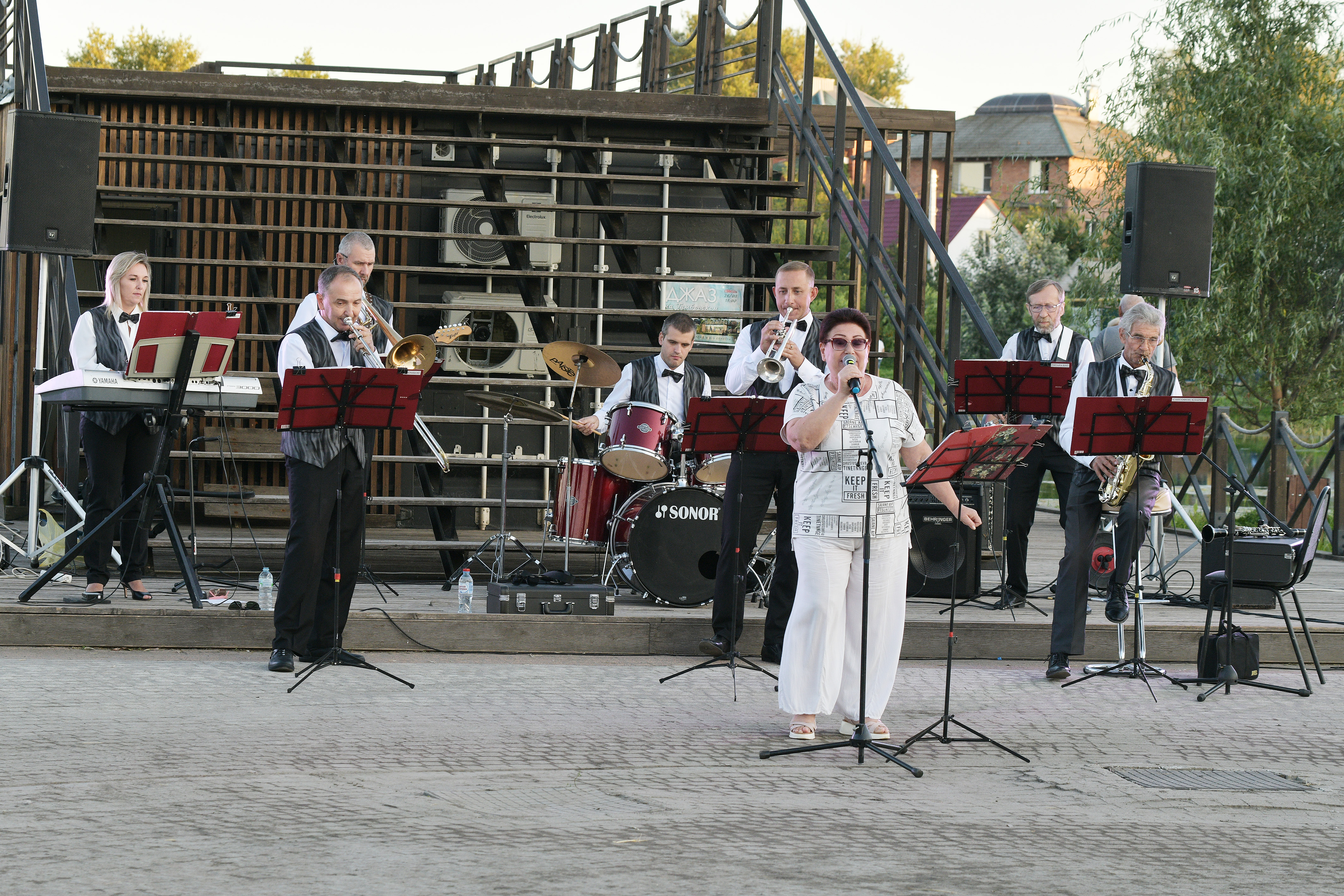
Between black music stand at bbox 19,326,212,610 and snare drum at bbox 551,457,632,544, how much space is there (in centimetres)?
238

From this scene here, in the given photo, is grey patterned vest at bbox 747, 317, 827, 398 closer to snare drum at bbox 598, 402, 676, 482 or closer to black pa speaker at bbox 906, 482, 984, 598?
snare drum at bbox 598, 402, 676, 482

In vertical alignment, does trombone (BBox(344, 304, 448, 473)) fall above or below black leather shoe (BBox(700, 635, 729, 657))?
above

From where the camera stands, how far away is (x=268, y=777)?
5840 millimetres

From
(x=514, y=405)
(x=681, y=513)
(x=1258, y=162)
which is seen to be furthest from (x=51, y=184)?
(x=1258, y=162)

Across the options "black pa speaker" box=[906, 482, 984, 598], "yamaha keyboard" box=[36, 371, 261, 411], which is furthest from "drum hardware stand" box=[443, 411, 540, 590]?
"black pa speaker" box=[906, 482, 984, 598]

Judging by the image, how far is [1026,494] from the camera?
1088 cm

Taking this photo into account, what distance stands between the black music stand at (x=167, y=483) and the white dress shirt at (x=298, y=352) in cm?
87

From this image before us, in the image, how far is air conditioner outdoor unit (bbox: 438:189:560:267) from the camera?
14.2 metres

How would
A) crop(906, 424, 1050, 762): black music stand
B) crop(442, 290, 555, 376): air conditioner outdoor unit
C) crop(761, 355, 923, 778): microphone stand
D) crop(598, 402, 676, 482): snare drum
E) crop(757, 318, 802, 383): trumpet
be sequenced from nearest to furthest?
crop(761, 355, 923, 778): microphone stand, crop(906, 424, 1050, 762): black music stand, crop(757, 318, 802, 383): trumpet, crop(598, 402, 676, 482): snare drum, crop(442, 290, 555, 376): air conditioner outdoor unit

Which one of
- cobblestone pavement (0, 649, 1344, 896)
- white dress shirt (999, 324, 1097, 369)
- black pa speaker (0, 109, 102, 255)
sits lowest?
cobblestone pavement (0, 649, 1344, 896)

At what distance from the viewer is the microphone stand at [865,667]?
6.35 m

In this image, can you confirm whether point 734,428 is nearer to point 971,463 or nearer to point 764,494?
point 764,494

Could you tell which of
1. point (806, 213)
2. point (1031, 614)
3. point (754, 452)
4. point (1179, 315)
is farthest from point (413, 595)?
point (1179, 315)

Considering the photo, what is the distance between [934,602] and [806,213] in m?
4.12
